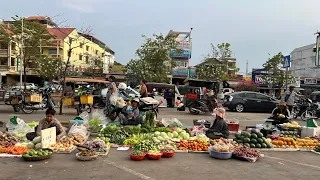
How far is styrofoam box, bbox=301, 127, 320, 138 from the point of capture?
9086mm

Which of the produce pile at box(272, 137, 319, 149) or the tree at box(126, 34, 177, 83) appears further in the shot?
the tree at box(126, 34, 177, 83)

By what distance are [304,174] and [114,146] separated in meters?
4.31

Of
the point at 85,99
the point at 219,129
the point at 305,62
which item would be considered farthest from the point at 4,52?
the point at 305,62

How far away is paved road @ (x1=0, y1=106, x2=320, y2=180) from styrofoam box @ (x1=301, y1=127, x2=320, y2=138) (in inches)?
104

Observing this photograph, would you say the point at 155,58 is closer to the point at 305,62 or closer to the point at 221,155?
the point at 221,155

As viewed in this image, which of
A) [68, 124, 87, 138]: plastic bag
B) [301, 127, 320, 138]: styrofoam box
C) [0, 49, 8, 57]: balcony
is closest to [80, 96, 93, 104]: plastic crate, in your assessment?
[68, 124, 87, 138]: plastic bag

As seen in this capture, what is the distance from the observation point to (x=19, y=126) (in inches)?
335

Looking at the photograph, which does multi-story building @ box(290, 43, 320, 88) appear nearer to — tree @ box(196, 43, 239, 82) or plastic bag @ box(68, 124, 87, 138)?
tree @ box(196, 43, 239, 82)

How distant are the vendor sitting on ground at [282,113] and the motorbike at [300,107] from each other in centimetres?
628

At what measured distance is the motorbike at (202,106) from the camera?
16.1 metres

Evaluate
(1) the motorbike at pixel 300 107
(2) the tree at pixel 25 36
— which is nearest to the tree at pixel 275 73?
(1) the motorbike at pixel 300 107

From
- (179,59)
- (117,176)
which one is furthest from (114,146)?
(179,59)

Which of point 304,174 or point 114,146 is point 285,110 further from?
point 114,146

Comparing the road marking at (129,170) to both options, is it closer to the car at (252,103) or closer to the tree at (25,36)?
the car at (252,103)
